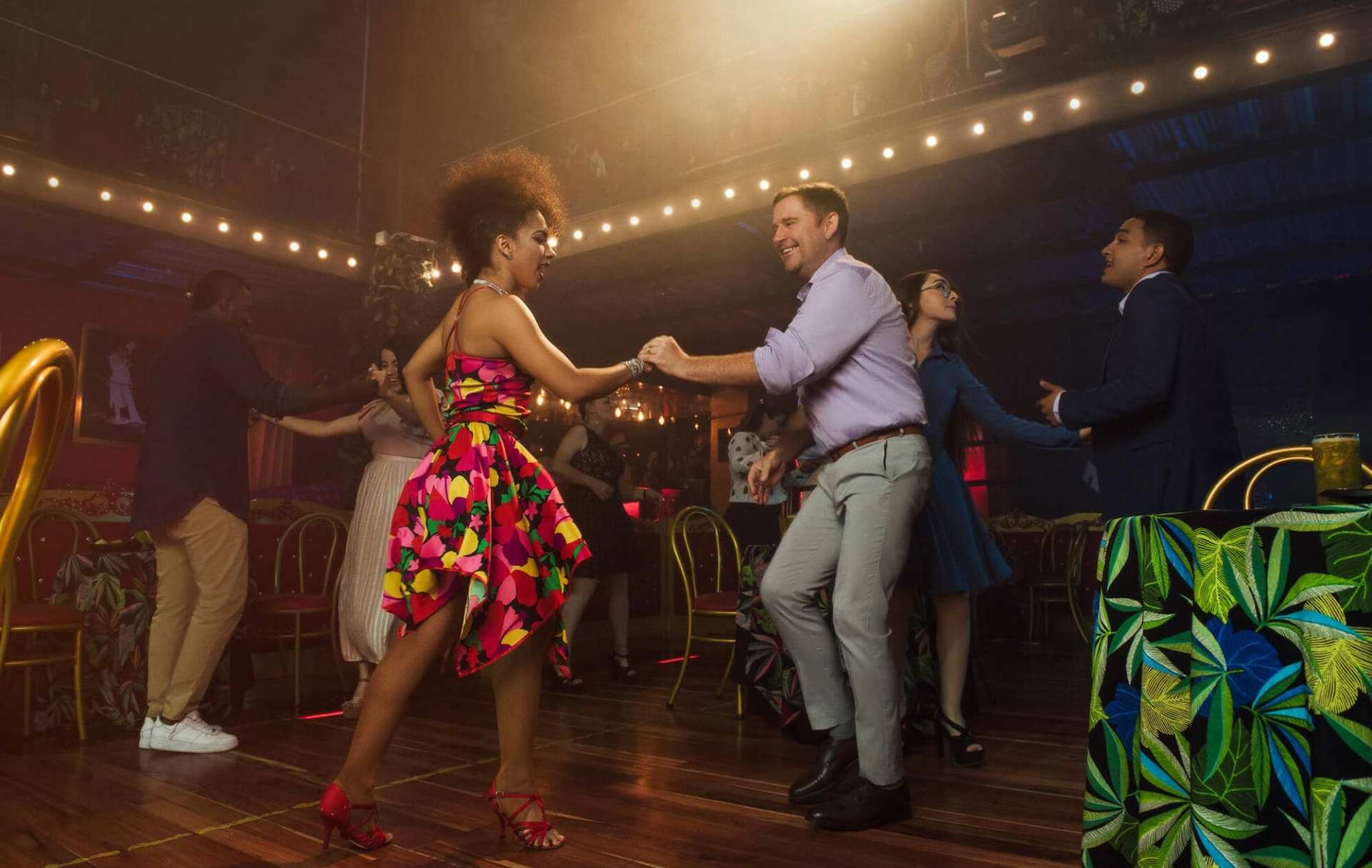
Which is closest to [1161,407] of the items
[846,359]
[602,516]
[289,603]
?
[846,359]

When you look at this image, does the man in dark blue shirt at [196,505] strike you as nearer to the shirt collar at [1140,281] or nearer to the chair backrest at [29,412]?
the chair backrest at [29,412]

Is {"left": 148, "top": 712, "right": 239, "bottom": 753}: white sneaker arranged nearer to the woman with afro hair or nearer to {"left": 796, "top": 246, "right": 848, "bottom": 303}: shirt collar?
the woman with afro hair

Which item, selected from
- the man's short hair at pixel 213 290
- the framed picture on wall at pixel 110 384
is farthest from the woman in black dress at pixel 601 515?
the framed picture on wall at pixel 110 384

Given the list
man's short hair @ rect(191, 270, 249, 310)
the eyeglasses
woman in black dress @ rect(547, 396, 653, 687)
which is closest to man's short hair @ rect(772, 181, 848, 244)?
the eyeglasses

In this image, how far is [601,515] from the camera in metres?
4.88

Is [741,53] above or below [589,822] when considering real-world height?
above

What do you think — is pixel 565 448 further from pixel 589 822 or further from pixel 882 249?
pixel 882 249

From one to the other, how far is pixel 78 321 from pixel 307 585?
7.26 m

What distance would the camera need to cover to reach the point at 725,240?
857 centimetres

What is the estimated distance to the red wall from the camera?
938cm

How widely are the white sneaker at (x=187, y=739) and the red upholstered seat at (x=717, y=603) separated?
1861 mm

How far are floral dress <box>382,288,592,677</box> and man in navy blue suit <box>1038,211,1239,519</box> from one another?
142cm

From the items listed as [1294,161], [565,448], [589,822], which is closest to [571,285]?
[565,448]

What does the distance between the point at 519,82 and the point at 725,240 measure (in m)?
3.84
